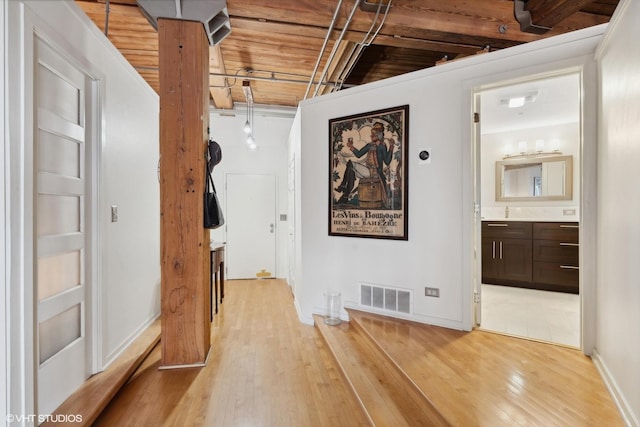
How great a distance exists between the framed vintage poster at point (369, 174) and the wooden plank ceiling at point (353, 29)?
0.73 m

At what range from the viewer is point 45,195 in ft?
5.85

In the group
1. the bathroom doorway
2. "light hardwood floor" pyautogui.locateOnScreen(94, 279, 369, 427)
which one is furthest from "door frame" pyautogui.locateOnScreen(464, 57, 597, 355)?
"light hardwood floor" pyautogui.locateOnScreen(94, 279, 369, 427)

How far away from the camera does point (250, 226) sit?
5.61 m

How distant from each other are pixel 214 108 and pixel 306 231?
320cm

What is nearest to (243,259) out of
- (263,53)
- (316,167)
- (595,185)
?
(316,167)

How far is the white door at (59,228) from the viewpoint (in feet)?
5.66

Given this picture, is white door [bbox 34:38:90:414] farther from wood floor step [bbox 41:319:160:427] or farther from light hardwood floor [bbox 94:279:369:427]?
light hardwood floor [bbox 94:279:369:427]

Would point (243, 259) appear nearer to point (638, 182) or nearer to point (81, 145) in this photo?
point (81, 145)

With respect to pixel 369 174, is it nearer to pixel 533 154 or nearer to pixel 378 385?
pixel 378 385

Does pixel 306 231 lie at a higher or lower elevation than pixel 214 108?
lower

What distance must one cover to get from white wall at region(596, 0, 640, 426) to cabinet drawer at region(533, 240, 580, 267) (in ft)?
8.52

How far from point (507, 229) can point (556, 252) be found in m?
0.65
